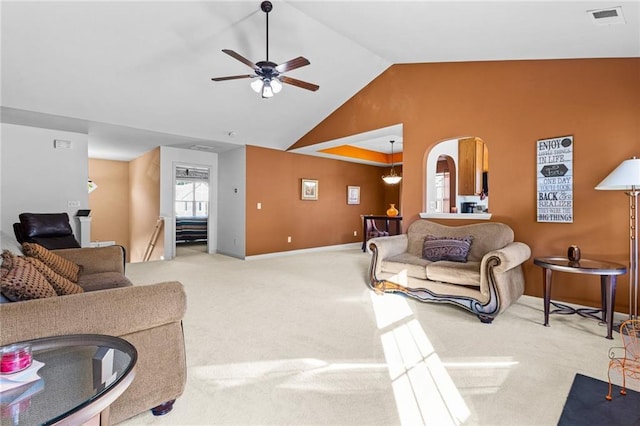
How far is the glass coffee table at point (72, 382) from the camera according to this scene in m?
0.90

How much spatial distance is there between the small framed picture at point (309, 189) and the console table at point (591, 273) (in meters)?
5.24

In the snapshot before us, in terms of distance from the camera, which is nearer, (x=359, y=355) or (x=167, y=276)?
(x=359, y=355)

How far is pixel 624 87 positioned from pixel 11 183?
26.3 feet

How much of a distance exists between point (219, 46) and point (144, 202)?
→ 17.5 ft

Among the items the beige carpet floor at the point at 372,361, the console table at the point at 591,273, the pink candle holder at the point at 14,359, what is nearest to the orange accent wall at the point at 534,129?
the console table at the point at 591,273


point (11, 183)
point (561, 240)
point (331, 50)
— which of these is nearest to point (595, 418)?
point (561, 240)

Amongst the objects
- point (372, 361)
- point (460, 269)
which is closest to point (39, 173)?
point (372, 361)

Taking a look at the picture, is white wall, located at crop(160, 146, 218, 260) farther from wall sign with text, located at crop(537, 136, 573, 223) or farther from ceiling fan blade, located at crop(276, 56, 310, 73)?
wall sign with text, located at crop(537, 136, 573, 223)

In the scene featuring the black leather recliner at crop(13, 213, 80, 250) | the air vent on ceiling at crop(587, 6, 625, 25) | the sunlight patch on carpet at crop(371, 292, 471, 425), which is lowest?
the sunlight patch on carpet at crop(371, 292, 471, 425)

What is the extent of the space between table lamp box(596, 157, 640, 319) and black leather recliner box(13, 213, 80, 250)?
617cm

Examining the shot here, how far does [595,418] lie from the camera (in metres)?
1.66

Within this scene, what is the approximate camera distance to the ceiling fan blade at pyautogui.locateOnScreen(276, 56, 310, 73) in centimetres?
305

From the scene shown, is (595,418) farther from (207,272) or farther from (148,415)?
(207,272)

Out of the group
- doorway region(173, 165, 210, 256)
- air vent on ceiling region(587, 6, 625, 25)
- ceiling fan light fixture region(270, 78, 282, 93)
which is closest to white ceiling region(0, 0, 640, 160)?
air vent on ceiling region(587, 6, 625, 25)
